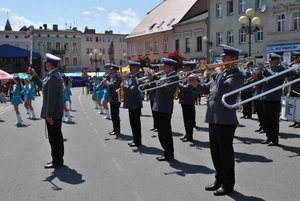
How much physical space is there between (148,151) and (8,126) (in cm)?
713

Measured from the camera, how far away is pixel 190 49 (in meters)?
44.9

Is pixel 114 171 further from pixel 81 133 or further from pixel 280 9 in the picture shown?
pixel 280 9

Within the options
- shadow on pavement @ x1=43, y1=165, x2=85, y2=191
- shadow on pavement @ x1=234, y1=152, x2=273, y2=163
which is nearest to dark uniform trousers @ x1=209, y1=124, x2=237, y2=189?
shadow on pavement @ x1=234, y1=152, x2=273, y2=163

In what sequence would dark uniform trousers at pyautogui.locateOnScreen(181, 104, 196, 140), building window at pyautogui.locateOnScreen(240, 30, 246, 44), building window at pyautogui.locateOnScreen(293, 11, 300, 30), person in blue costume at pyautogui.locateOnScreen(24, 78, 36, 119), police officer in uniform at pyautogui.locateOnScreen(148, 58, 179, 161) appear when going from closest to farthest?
police officer in uniform at pyautogui.locateOnScreen(148, 58, 179, 161)
dark uniform trousers at pyautogui.locateOnScreen(181, 104, 196, 140)
person in blue costume at pyautogui.locateOnScreen(24, 78, 36, 119)
building window at pyautogui.locateOnScreen(293, 11, 300, 30)
building window at pyautogui.locateOnScreen(240, 30, 246, 44)

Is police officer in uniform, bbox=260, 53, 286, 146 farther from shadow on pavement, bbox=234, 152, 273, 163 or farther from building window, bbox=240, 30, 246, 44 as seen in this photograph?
building window, bbox=240, 30, 246, 44

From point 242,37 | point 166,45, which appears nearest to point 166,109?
point 242,37

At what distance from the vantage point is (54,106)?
6980 mm

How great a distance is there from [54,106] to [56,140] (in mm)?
693

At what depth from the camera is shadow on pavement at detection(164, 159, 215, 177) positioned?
21.6 feet

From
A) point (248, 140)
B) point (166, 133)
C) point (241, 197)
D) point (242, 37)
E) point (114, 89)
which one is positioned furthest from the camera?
point (242, 37)

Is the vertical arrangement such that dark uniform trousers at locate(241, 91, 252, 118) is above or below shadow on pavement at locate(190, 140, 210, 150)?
above

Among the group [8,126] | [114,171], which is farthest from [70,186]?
[8,126]

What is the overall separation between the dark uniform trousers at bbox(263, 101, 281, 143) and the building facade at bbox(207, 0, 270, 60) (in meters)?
24.8

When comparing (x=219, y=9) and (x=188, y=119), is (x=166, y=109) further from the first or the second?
(x=219, y=9)
